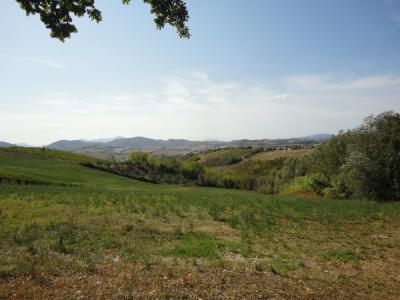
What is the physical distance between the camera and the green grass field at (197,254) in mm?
9523

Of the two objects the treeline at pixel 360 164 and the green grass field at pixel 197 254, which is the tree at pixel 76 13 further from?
the treeline at pixel 360 164

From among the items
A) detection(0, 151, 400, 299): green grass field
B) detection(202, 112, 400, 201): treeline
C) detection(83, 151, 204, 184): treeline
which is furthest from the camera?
detection(83, 151, 204, 184): treeline

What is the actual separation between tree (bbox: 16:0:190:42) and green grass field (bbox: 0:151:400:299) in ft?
21.9

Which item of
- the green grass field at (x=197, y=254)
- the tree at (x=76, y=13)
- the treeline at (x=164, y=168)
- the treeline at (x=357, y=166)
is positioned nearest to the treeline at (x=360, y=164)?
the treeline at (x=357, y=166)

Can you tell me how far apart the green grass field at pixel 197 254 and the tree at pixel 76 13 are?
6.69 metres

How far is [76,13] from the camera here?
9.95 metres

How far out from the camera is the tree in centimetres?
967

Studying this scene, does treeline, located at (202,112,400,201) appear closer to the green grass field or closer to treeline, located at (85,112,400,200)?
treeline, located at (85,112,400,200)

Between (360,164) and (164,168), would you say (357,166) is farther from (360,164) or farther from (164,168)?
(164,168)

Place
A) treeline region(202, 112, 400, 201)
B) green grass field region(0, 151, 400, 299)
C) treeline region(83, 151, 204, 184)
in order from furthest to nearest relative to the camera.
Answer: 1. treeline region(83, 151, 204, 184)
2. treeline region(202, 112, 400, 201)
3. green grass field region(0, 151, 400, 299)

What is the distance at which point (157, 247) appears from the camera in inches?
563

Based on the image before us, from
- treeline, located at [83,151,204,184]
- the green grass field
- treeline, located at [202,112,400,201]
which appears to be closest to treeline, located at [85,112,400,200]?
treeline, located at [202,112,400,201]

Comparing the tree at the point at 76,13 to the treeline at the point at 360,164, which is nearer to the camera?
the tree at the point at 76,13

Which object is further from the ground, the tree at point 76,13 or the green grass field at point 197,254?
the tree at point 76,13
